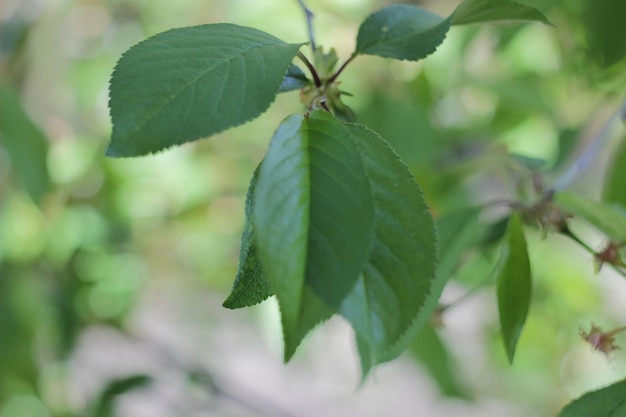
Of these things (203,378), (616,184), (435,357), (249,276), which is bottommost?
(203,378)

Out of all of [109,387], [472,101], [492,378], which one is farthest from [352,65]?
[492,378]

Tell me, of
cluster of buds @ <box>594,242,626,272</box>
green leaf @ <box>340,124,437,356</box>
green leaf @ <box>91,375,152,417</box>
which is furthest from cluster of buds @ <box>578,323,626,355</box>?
green leaf @ <box>91,375,152,417</box>

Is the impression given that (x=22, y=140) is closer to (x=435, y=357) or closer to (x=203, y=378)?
(x=203, y=378)

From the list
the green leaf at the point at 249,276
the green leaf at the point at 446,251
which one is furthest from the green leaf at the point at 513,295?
the green leaf at the point at 249,276

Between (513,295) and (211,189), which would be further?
(211,189)

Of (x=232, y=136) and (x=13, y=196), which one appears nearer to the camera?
(x=13, y=196)

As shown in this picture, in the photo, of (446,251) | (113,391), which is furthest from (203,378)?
(446,251)

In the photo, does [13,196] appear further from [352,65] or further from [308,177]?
[308,177]
